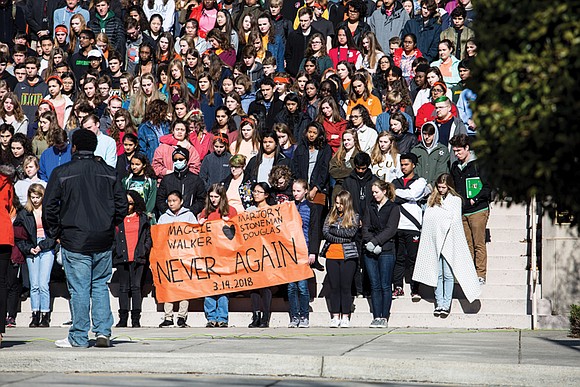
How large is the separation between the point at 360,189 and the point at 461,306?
219 centimetres

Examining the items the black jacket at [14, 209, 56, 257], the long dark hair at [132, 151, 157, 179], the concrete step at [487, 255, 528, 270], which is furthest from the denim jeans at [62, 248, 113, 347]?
the concrete step at [487, 255, 528, 270]

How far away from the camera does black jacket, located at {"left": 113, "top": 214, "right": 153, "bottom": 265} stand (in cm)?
1647

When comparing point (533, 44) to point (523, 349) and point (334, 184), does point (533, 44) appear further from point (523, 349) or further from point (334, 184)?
point (334, 184)

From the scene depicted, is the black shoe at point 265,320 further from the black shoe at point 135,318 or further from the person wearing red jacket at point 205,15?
the person wearing red jacket at point 205,15

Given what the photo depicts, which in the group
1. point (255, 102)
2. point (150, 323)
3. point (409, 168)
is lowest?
point (150, 323)

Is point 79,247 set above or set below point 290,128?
below

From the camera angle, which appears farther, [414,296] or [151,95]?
[151,95]

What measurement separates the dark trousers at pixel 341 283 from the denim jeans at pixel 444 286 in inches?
46.2

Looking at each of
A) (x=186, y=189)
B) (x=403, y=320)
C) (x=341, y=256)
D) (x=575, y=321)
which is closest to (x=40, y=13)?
(x=186, y=189)

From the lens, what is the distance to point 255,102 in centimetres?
2008

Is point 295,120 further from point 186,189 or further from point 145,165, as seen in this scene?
point 145,165

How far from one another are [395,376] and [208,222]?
19.9 feet

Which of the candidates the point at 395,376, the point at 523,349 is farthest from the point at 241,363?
the point at 523,349

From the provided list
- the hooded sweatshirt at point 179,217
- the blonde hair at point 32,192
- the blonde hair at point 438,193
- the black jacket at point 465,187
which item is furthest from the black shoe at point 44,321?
the black jacket at point 465,187
